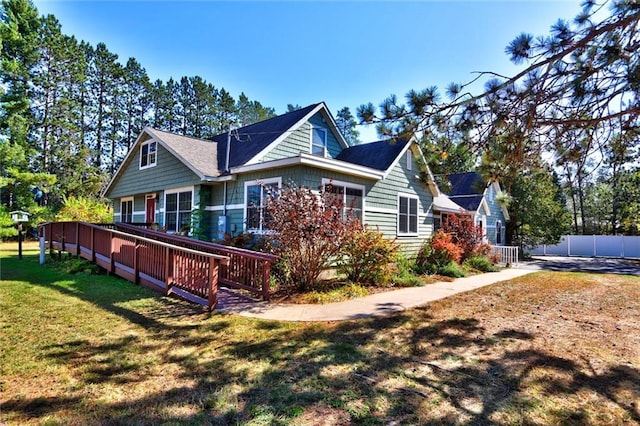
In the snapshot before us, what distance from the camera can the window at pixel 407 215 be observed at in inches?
528

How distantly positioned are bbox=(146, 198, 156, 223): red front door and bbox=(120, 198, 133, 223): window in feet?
6.72

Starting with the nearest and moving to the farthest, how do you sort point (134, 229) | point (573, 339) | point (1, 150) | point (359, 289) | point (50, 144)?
point (573, 339) → point (359, 289) → point (134, 229) → point (1, 150) → point (50, 144)

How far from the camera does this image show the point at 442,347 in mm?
4551

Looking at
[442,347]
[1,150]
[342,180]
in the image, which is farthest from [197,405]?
[1,150]

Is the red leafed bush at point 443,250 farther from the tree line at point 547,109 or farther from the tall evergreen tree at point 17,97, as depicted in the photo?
the tall evergreen tree at point 17,97

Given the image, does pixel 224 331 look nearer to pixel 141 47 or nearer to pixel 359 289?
pixel 359 289

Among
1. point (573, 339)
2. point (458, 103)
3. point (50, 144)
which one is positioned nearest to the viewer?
point (573, 339)

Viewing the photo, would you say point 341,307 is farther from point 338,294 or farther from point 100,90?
point 100,90

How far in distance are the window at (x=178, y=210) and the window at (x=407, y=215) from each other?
26.1 ft

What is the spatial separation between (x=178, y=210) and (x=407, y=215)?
9.04m

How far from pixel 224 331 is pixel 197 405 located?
81.2 inches

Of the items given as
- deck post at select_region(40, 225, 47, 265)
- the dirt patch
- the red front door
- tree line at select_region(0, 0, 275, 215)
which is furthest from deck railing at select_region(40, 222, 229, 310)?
tree line at select_region(0, 0, 275, 215)

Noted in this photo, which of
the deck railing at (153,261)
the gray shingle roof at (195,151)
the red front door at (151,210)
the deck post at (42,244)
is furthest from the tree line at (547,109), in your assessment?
the red front door at (151,210)

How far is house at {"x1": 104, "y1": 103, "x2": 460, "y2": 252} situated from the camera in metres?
10.6
